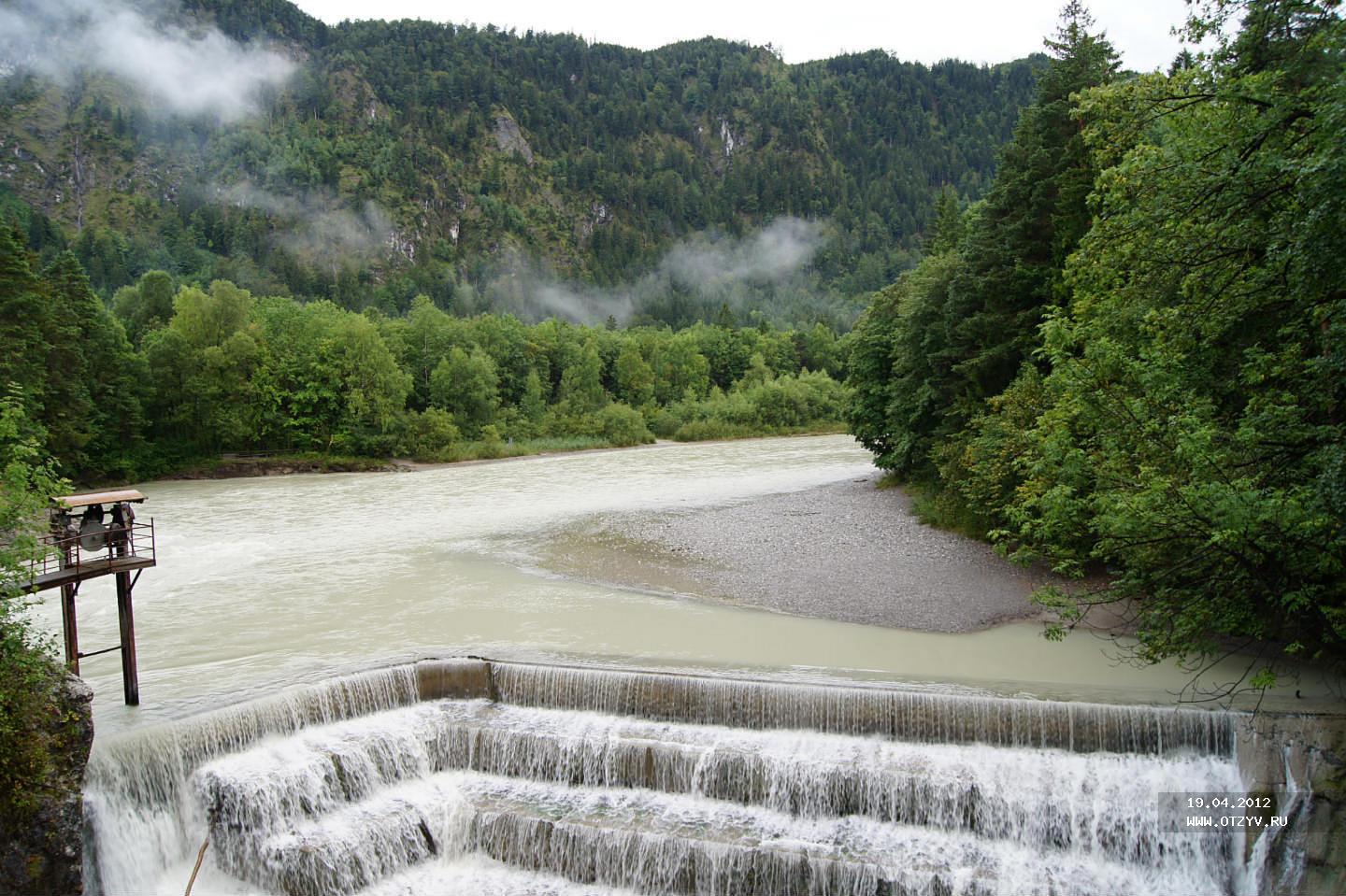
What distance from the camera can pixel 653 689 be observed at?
15.4 m

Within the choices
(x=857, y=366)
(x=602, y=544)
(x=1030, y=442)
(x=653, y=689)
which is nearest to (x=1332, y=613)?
(x=653, y=689)

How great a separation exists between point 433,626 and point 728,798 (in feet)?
31.0

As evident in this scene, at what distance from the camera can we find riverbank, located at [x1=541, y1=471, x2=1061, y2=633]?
2178 cm

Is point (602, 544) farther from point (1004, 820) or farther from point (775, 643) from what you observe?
point (1004, 820)

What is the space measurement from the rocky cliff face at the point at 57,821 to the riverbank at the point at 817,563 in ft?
46.6

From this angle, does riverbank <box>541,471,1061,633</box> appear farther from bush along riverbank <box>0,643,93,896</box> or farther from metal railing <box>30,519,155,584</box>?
bush along riverbank <box>0,643,93,896</box>

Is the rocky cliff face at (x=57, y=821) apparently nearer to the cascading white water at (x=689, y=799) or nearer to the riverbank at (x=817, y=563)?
the cascading white water at (x=689, y=799)

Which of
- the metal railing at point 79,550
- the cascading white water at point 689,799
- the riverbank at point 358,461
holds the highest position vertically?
the metal railing at point 79,550

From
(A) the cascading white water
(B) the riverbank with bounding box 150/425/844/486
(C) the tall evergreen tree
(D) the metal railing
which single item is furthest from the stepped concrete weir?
(B) the riverbank with bounding box 150/425/844/486

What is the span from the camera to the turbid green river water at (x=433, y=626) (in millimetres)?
16641

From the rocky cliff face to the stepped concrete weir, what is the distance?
0.70m

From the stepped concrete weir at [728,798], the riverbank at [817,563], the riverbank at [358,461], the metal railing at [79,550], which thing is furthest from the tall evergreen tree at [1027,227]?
the riverbank at [358,461]

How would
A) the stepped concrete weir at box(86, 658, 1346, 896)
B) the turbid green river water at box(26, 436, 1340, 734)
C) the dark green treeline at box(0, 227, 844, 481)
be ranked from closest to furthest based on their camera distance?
the stepped concrete weir at box(86, 658, 1346, 896), the turbid green river water at box(26, 436, 1340, 734), the dark green treeline at box(0, 227, 844, 481)

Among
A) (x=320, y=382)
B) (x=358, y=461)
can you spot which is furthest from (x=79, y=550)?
(x=320, y=382)
